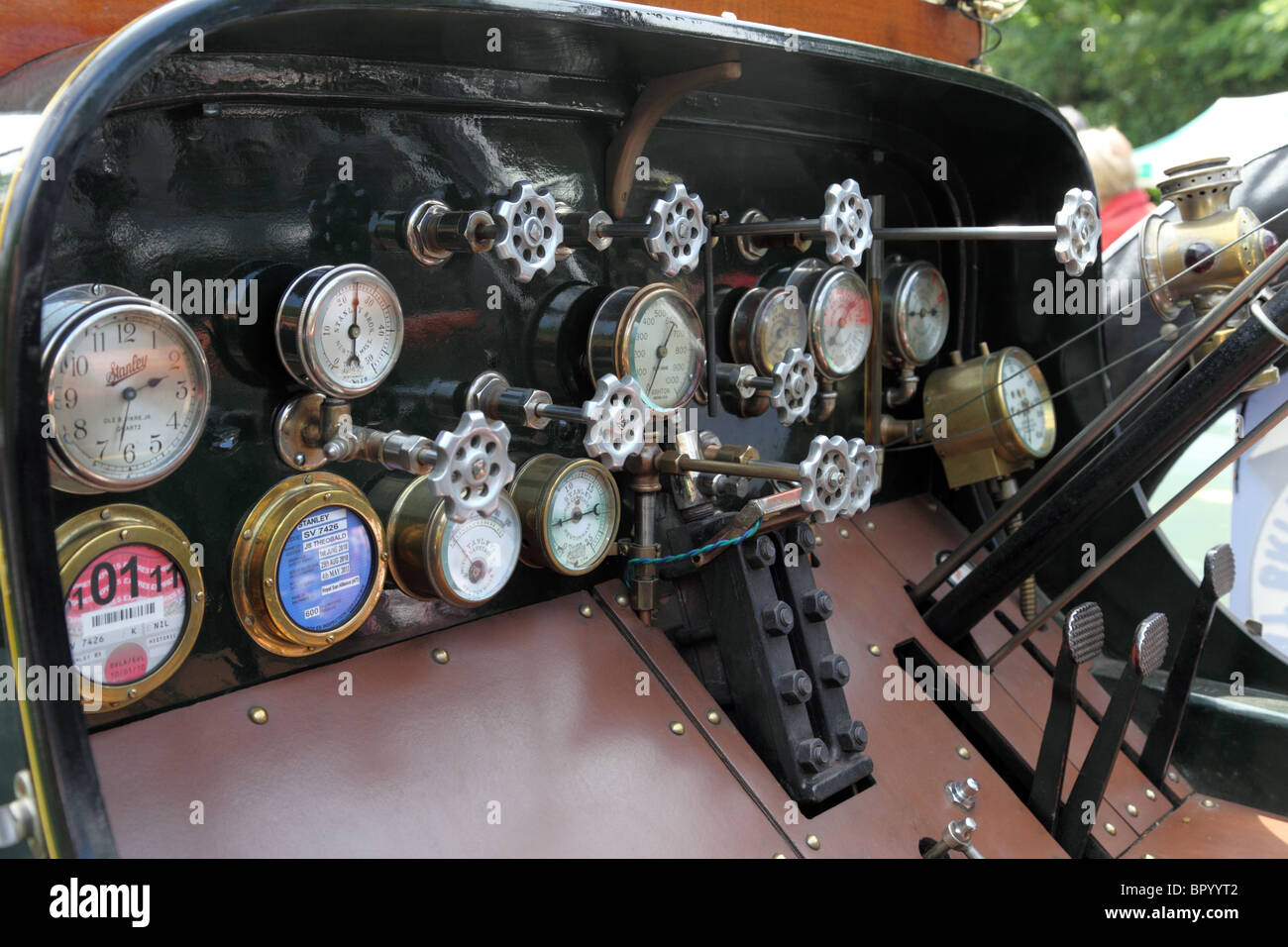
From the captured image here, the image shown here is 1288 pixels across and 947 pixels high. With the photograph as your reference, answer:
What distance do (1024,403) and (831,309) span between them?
596mm

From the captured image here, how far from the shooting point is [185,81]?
1.52m

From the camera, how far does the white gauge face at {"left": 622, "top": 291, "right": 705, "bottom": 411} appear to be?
2.06 meters

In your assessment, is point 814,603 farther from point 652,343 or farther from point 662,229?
point 662,229

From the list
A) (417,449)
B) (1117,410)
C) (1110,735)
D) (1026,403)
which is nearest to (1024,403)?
(1026,403)

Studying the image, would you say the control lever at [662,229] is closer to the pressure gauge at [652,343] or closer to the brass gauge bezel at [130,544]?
the pressure gauge at [652,343]

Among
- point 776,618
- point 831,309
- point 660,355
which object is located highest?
point 831,309

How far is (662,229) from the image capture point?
75.2 inches

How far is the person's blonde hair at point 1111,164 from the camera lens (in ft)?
18.0

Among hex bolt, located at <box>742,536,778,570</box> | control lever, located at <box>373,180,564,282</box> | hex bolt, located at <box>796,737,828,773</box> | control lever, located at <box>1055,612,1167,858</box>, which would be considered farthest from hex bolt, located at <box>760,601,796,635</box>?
control lever, located at <box>373,180,564,282</box>

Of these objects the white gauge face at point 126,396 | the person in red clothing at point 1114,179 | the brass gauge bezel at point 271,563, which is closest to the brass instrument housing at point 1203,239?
the brass gauge bezel at point 271,563

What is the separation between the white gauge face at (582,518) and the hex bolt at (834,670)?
1.49 ft

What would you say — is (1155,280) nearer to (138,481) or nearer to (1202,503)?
(138,481)
